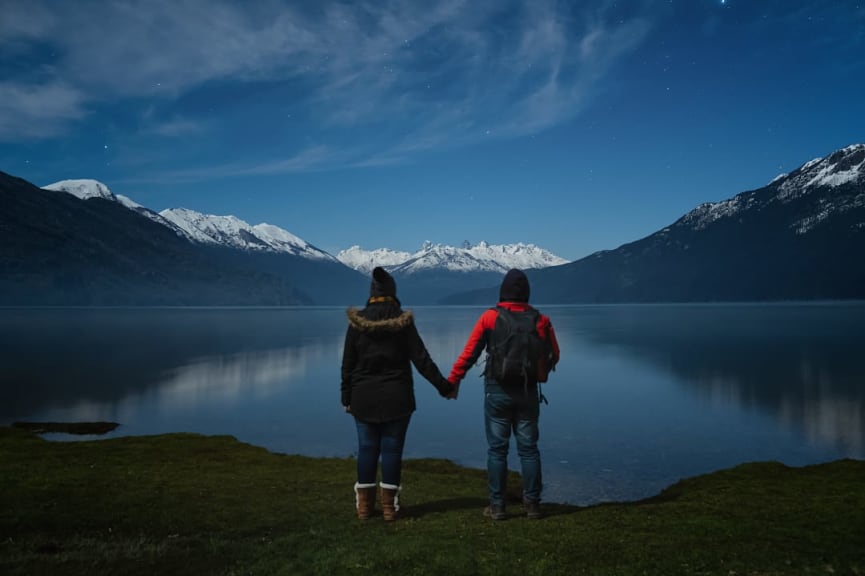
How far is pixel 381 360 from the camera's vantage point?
9.93m

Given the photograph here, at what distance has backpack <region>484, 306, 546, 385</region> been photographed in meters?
9.77

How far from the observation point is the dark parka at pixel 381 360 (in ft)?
32.4

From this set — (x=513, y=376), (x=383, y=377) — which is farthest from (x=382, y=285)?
(x=513, y=376)

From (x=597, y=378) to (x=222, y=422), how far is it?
33360 millimetres

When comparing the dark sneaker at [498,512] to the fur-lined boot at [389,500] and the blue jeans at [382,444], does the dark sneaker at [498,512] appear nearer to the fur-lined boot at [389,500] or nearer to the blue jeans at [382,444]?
the fur-lined boot at [389,500]

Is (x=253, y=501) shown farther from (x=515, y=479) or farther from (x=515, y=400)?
(x=515, y=479)

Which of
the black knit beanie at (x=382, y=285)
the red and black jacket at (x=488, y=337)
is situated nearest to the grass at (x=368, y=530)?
the red and black jacket at (x=488, y=337)

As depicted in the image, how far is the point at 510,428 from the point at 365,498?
3.03 m

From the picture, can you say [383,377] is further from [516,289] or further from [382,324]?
[516,289]

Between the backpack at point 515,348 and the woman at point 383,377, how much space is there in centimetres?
110

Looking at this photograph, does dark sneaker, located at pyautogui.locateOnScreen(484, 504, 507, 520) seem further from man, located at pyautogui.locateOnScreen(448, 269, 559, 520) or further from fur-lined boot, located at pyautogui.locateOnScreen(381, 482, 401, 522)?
fur-lined boot, located at pyautogui.locateOnScreen(381, 482, 401, 522)

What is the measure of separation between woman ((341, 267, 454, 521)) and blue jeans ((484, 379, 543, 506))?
1.08 metres

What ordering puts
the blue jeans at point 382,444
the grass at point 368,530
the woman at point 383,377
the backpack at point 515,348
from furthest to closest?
the blue jeans at point 382,444 → the woman at point 383,377 → the backpack at point 515,348 → the grass at point 368,530

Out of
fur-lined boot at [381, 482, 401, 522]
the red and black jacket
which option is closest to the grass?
fur-lined boot at [381, 482, 401, 522]
